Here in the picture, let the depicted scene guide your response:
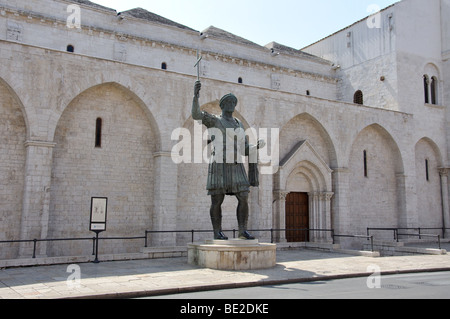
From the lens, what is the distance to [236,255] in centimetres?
957

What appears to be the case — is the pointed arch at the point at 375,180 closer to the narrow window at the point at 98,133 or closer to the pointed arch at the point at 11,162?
the narrow window at the point at 98,133

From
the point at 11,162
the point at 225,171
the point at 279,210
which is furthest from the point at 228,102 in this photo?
the point at 279,210

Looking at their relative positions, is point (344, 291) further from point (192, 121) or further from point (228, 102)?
point (192, 121)

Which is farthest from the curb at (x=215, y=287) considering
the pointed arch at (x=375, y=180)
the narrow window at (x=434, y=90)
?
the narrow window at (x=434, y=90)

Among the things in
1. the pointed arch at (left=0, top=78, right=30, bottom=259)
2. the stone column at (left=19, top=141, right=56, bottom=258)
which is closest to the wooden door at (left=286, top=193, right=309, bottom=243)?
the stone column at (left=19, top=141, right=56, bottom=258)

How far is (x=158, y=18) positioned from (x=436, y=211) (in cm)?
1893

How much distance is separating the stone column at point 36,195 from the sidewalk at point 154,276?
273 cm

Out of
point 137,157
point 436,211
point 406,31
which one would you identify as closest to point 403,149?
point 436,211

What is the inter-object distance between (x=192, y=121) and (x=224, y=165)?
718cm

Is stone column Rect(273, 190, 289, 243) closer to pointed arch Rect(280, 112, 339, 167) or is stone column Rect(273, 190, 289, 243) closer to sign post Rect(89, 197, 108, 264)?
pointed arch Rect(280, 112, 339, 167)

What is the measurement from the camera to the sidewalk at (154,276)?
23.1ft

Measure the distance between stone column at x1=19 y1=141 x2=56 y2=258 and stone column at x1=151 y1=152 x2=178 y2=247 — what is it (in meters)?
3.80
